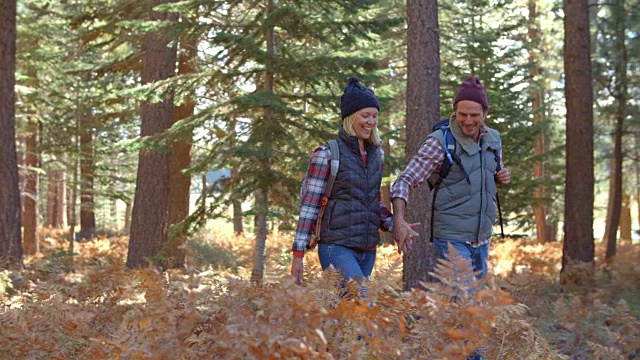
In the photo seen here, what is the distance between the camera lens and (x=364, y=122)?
16.4 ft

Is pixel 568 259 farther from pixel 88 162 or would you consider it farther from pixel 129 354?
pixel 88 162

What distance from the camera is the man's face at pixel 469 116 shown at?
16.1 ft

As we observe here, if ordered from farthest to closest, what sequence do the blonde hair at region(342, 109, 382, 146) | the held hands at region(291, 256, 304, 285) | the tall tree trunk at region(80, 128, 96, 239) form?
1. the tall tree trunk at region(80, 128, 96, 239)
2. the blonde hair at region(342, 109, 382, 146)
3. the held hands at region(291, 256, 304, 285)

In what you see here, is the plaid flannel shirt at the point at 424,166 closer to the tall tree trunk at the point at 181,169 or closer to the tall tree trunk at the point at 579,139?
the tall tree trunk at the point at 579,139

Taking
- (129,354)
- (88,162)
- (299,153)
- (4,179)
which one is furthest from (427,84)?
(88,162)

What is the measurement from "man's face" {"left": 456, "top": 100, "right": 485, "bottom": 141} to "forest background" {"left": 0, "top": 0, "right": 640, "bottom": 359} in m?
0.84

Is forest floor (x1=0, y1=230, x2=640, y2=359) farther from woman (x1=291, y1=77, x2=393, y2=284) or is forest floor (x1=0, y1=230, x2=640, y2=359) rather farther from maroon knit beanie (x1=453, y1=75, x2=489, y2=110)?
maroon knit beanie (x1=453, y1=75, x2=489, y2=110)

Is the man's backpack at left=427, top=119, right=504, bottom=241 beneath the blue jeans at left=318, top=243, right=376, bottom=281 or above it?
above

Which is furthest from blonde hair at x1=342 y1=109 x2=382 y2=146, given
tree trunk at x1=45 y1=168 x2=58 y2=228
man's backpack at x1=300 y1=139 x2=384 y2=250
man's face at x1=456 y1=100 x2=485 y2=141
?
tree trunk at x1=45 y1=168 x2=58 y2=228

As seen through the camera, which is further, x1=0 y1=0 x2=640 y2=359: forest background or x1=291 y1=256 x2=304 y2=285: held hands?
x1=291 y1=256 x2=304 y2=285: held hands

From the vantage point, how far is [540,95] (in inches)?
1129

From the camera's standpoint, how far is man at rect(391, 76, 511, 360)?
488cm

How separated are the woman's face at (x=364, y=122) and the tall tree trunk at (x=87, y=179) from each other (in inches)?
598

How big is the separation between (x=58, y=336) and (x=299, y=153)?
558cm
